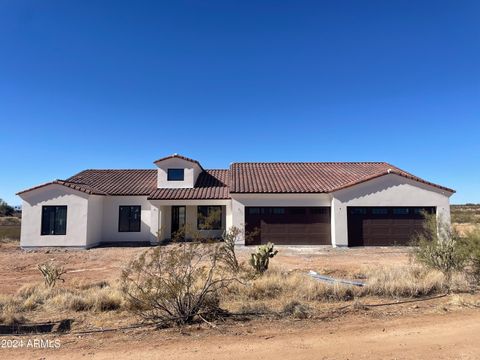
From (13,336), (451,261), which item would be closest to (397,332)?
(451,261)

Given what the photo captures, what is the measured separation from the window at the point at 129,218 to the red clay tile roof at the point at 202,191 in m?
1.67

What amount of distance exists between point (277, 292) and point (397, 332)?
3.29 metres

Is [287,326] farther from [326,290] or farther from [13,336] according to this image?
[13,336]

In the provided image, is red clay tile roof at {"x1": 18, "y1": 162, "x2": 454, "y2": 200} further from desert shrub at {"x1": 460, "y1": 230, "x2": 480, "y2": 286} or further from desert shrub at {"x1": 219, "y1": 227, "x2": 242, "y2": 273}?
desert shrub at {"x1": 460, "y1": 230, "x2": 480, "y2": 286}

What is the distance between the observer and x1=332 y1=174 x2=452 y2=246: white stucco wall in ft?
64.2

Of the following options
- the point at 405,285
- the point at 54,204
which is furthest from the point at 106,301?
the point at 54,204

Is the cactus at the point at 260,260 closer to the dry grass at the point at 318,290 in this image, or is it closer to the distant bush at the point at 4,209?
the dry grass at the point at 318,290

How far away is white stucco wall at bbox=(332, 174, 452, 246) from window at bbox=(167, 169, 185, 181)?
10372 mm

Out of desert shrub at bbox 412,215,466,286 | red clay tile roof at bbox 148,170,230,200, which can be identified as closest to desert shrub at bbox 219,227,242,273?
desert shrub at bbox 412,215,466,286

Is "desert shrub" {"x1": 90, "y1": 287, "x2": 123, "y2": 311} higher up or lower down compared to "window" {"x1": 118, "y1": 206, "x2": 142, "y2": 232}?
lower down

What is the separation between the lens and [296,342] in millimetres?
5539

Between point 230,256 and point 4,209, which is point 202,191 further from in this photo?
point 4,209

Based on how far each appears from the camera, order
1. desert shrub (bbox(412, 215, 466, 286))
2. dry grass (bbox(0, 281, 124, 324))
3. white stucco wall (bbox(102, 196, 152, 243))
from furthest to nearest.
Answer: white stucco wall (bbox(102, 196, 152, 243))
desert shrub (bbox(412, 215, 466, 286))
dry grass (bbox(0, 281, 124, 324))

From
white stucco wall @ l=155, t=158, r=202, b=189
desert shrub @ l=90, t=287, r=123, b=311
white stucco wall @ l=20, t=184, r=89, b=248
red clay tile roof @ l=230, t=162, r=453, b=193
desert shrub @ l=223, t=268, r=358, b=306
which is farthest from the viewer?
white stucco wall @ l=155, t=158, r=202, b=189
